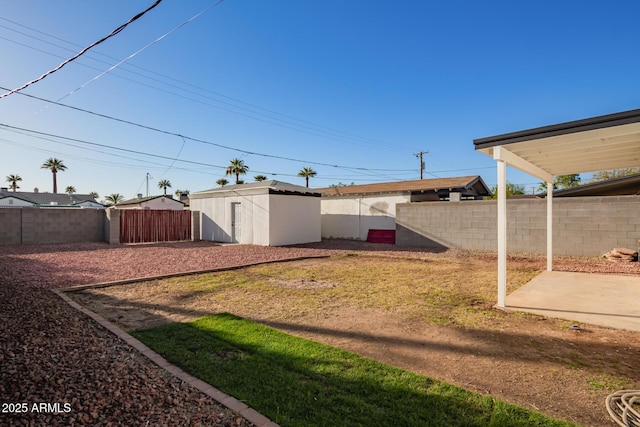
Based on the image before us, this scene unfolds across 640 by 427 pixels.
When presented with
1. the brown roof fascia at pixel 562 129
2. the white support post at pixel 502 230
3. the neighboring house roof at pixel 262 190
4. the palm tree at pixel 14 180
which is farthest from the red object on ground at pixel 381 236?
the palm tree at pixel 14 180

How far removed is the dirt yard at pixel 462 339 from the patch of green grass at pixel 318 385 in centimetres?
30

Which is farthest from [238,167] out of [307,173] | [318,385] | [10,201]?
[318,385]

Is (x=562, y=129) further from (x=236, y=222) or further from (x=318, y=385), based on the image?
(x=236, y=222)

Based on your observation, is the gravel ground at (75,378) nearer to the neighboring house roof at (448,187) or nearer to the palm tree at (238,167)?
the neighboring house roof at (448,187)

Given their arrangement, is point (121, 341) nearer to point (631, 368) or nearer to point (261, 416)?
point (261, 416)

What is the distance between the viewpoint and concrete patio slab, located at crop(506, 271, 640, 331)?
4896mm

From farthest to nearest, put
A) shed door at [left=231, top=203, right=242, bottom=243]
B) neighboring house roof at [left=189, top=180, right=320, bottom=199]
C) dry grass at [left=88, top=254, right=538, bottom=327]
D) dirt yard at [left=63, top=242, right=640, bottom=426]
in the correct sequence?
shed door at [left=231, top=203, right=242, bottom=243] → neighboring house roof at [left=189, top=180, right=320, bottom=199] → dry grass at [left=88, top=254, right=538, bottom=327] → dirt yard at [left=63, top=242, right=640, bottom=426]

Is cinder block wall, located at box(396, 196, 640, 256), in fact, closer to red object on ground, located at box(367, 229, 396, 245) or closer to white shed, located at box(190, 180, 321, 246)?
red object on ground, located at box(367, 229, 396, 245)

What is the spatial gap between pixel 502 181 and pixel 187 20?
6.38m

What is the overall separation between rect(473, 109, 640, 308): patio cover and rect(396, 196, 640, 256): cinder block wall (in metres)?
4.01

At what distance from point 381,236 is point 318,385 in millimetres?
15612

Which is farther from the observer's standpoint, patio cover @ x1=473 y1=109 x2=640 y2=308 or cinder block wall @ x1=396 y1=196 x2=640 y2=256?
cinder block wall @ x1=396 y1=196 x2=640 y2=256

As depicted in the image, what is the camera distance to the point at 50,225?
49.8ft

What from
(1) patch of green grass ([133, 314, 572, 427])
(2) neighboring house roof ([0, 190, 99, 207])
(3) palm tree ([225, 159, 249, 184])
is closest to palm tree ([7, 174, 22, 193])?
(2) neighboring house roof ([0, 190, 99, 207])
